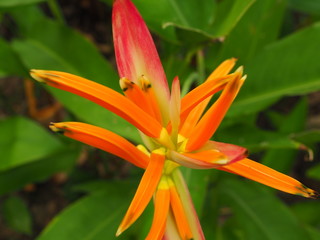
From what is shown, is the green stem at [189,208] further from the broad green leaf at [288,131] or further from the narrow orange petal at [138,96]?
the broad green leaf at [288,131]

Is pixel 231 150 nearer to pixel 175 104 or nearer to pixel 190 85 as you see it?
pixel 175 104

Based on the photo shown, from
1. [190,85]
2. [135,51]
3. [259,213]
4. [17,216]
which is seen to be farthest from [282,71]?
[17,216]

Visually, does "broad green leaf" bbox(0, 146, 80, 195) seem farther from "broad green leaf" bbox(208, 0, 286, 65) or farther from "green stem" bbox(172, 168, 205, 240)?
"green stem" bbox(172, 168, 205, 240)

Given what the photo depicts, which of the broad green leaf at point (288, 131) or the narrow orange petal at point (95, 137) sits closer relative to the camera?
the narrow orange petal at point (95, 137)

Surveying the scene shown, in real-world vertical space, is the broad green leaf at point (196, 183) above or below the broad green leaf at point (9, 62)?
below

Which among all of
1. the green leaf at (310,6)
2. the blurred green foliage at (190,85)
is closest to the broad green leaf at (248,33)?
the blurred green foliage at (190,85)

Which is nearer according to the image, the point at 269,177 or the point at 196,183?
the point at 269,177

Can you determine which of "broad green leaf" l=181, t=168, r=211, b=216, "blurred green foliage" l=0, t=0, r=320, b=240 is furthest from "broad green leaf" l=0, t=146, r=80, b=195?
"broad green leaf" l=181, t=168, r=211, b=216

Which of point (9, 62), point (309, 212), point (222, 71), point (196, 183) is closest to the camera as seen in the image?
point (222, 71)
